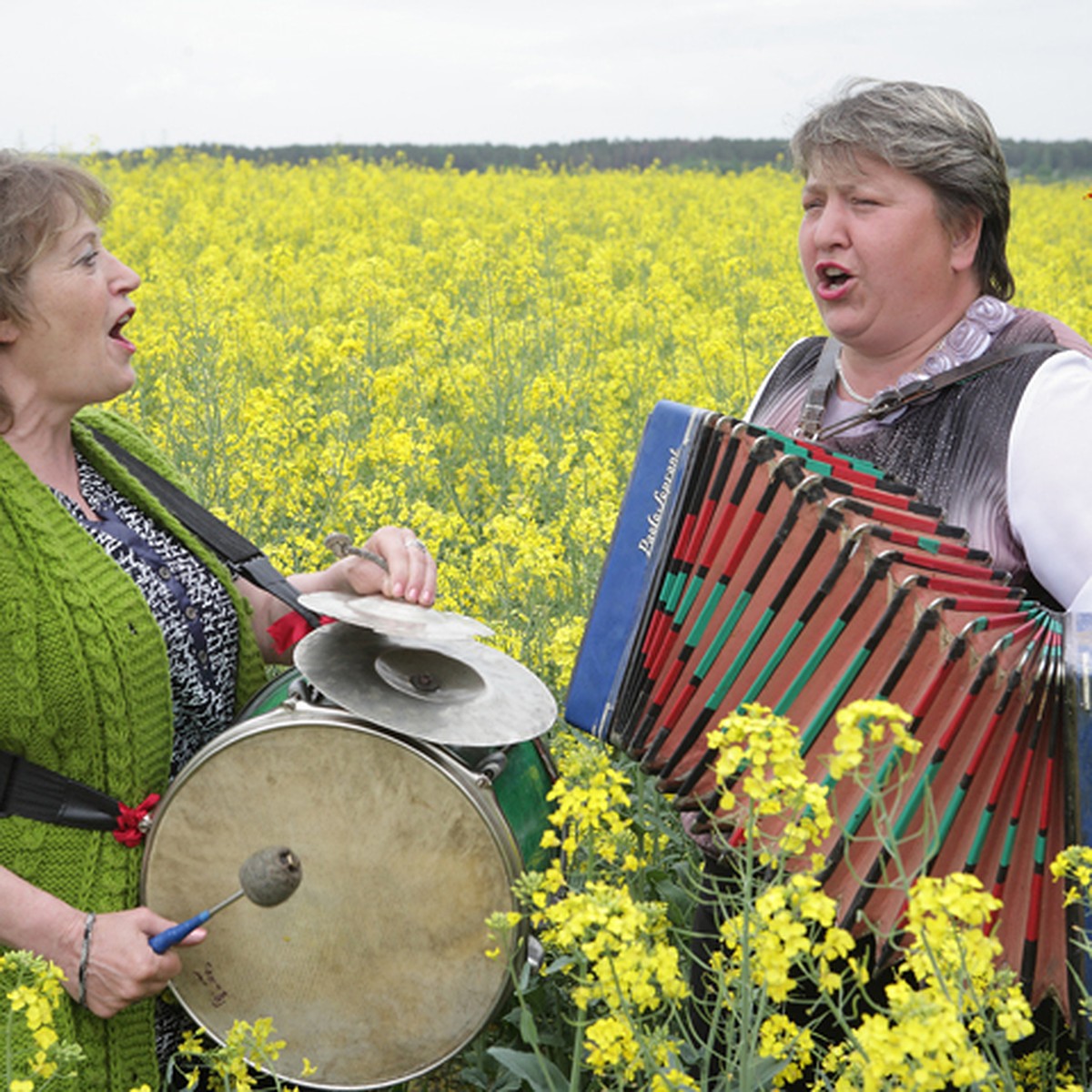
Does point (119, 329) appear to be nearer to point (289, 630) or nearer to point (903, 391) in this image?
point (289, 630)

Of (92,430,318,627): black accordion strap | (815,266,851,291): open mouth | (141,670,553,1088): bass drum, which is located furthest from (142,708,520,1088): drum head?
(815,266,851,291): open mouth

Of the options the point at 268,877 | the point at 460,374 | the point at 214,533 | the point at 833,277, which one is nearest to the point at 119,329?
the point at 214,533

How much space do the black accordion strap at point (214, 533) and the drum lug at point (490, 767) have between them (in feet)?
1.66

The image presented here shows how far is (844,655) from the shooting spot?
1.93m

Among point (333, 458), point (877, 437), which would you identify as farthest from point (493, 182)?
point (877, 437)

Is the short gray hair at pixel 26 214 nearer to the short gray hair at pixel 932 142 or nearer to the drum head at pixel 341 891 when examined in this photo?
the drum head at pixel 341 891

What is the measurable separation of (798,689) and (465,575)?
1.50 meters

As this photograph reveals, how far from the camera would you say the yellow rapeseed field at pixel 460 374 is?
355 centimetres

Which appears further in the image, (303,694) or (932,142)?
(932,142)

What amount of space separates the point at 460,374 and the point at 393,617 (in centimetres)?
347

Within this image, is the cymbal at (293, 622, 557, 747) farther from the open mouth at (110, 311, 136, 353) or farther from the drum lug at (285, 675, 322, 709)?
the open mouth at (110, 311, 136, 353)

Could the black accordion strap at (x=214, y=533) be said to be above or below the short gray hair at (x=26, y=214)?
below

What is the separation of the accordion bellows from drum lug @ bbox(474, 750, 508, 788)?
16 centimetres

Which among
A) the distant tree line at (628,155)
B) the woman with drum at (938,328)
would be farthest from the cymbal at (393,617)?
the distant tree line at (628,155)
